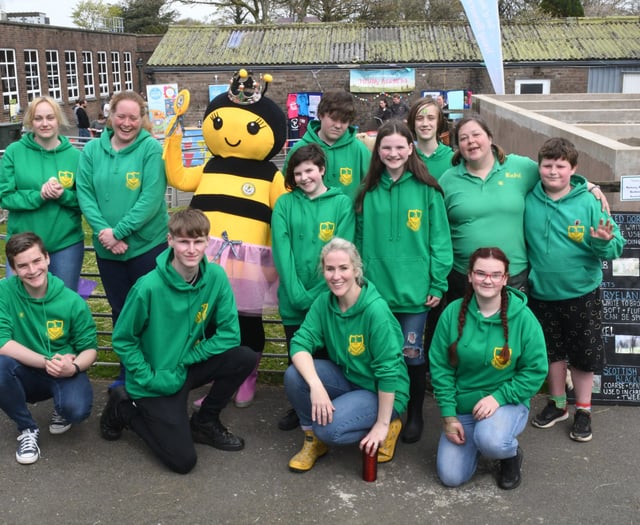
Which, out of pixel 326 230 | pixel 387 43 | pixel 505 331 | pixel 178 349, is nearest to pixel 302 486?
pixel 178 349

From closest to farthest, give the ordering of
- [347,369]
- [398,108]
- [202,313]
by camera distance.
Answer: [347,369] → [202,313] → [398,108]

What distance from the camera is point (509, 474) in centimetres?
359

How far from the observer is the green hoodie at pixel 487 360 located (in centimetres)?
358

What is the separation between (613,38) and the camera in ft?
80.6

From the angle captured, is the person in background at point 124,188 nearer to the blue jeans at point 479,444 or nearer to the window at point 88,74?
the blue jeans at point 479,444

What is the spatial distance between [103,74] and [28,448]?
3703cm

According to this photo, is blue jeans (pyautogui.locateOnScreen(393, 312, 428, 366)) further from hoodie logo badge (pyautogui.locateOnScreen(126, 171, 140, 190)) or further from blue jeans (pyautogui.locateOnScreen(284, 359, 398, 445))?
hoodie logo badge (pyautogui.locateOnScreen(126, 171, 140, 190))

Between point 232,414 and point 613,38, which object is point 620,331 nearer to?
point 232,414

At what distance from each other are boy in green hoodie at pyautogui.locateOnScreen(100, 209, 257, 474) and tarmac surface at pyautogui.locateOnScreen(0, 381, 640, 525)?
6.9 inches

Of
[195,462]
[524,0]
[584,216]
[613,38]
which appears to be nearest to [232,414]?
[195,462]

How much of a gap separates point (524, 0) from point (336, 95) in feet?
128

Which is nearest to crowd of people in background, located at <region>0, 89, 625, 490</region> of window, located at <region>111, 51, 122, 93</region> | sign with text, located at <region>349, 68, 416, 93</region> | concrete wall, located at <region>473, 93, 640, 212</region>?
concrete wall, located at <region>473, 93, 640, 212</region>

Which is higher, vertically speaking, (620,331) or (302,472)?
(620,331)

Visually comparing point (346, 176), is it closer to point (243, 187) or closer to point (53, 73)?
point (243, 187)
